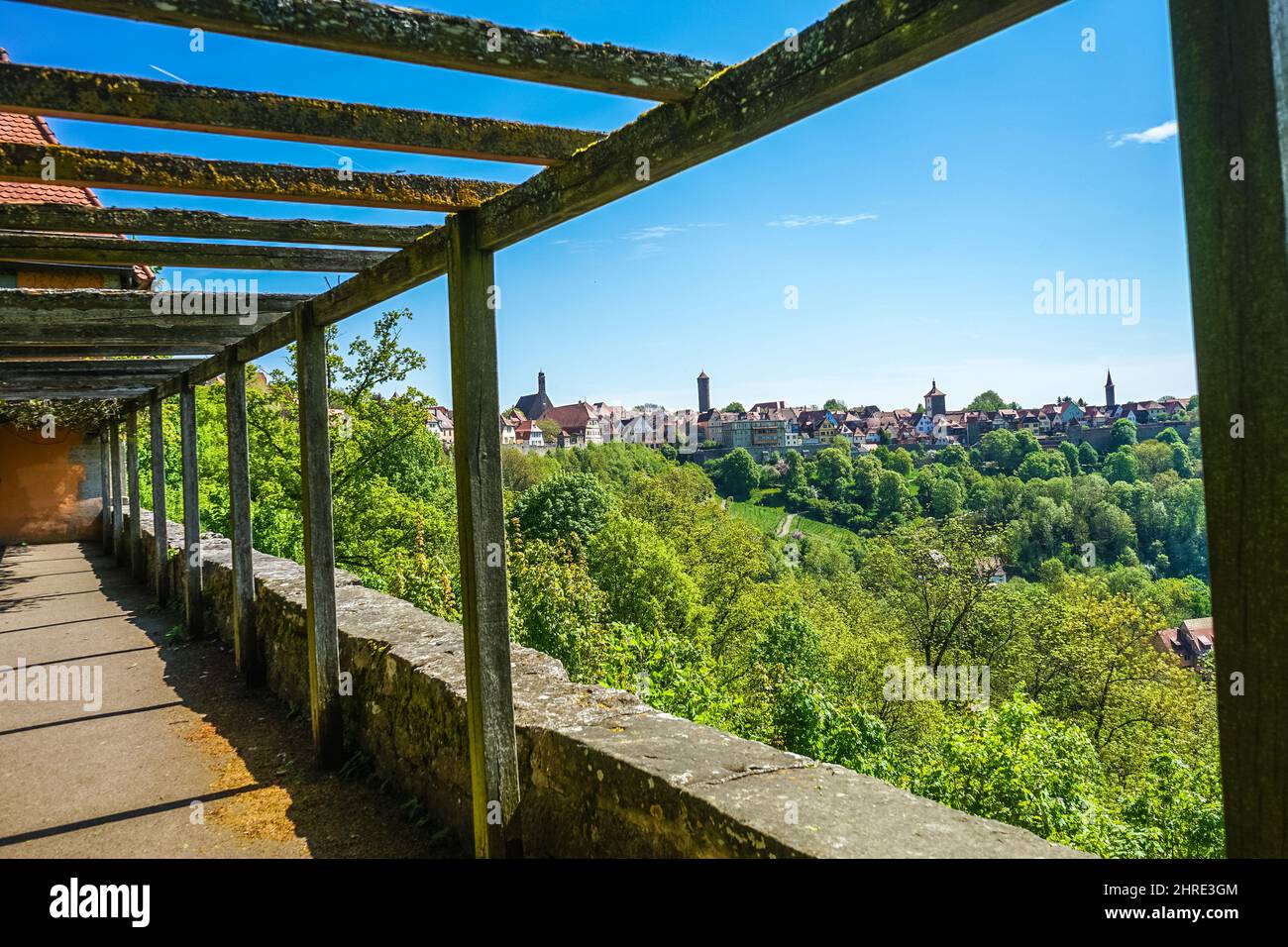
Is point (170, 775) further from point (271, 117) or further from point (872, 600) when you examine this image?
point (872, 600)

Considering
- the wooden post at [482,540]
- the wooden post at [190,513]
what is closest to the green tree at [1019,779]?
the wooden post at [190,513]

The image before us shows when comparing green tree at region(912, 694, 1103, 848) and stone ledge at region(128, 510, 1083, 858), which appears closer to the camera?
stone ledge at region(128, 510, 1083, 858)

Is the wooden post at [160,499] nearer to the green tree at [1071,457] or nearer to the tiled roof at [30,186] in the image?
the tiled roof at [30,186]

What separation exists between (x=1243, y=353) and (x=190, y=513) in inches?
347

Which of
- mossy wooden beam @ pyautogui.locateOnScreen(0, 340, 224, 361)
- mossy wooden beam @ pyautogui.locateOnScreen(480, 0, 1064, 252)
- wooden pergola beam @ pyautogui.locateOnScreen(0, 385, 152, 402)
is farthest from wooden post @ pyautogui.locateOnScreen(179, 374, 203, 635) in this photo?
mossy wooden beam @ pyautogui.locateOnScreen(480, 0, 1064, 252)

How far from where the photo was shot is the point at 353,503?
20.4 m

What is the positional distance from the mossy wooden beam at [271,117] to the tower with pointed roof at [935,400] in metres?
118

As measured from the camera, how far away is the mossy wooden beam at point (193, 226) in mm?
3369

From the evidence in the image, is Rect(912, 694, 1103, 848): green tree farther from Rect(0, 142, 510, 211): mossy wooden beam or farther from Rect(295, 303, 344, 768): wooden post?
Rect(0, 142, 510, 211): mossy wooden beam

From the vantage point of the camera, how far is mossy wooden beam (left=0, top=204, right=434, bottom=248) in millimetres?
3369

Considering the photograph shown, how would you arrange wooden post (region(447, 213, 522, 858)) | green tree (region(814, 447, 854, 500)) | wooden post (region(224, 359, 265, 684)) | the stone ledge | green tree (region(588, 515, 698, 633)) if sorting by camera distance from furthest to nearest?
green tree (region(814, 447, 854, 500)) → green tree (region(588, 515, 698, 633)) → wooden post (region(224, 359, 265, 684)) → wooden post (region(447, 213, 522, 858)) → the stone ledge

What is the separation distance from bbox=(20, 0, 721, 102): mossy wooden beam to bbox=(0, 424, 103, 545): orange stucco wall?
19906 millimetres

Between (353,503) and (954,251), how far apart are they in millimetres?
38753

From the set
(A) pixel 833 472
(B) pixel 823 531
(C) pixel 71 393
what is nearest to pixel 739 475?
(A) pixel 833 472
